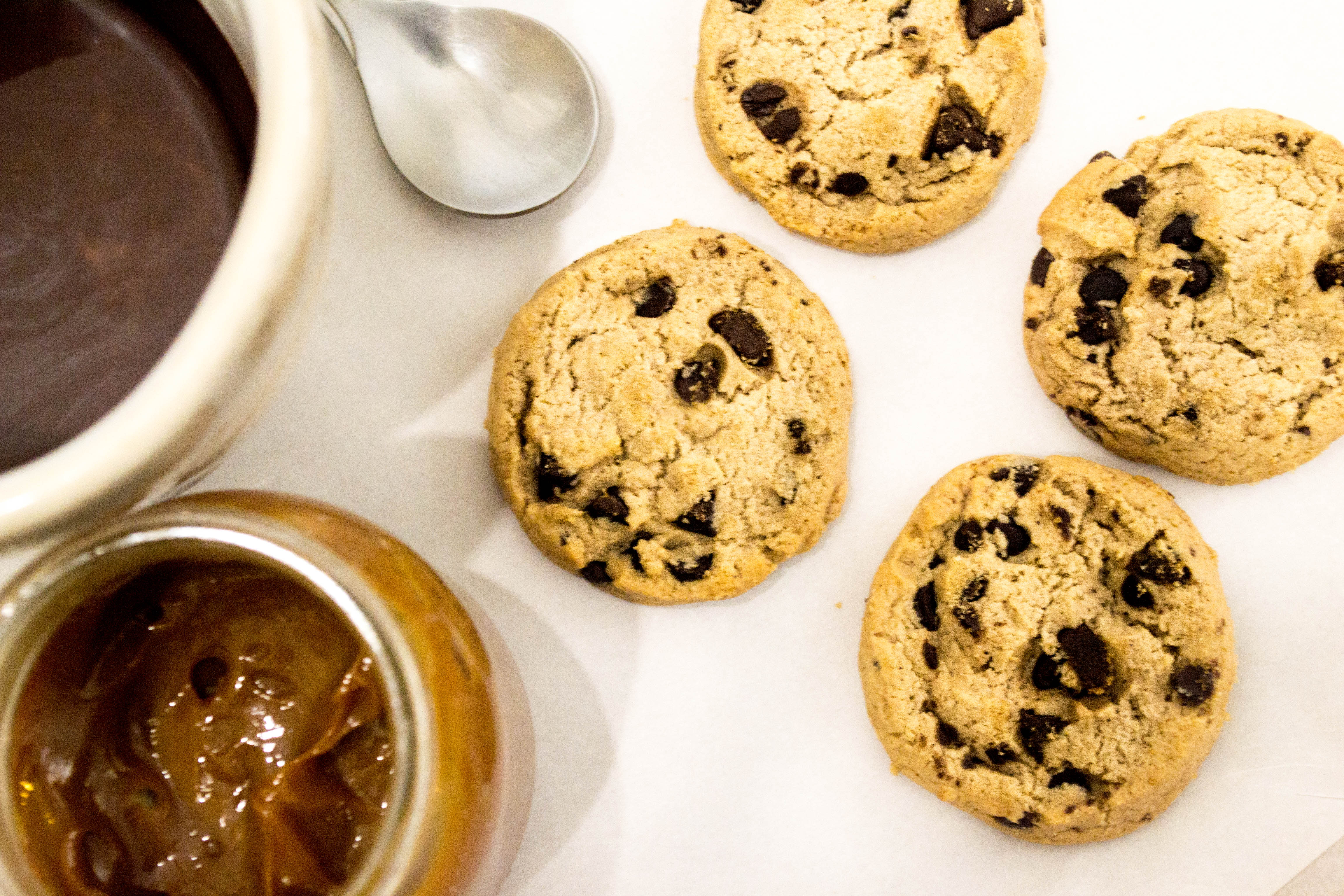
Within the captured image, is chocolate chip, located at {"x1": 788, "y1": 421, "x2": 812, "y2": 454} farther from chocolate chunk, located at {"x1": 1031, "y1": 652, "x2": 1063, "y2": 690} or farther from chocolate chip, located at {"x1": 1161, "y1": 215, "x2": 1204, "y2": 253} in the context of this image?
chocolate chip, located at {"x1": 1161, "y1": 215, "x2": 1204, "y2": 253}

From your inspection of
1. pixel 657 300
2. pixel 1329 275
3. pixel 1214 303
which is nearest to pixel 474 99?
pixel 657 300

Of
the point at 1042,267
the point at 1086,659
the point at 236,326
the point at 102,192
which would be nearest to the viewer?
the point at 236,326

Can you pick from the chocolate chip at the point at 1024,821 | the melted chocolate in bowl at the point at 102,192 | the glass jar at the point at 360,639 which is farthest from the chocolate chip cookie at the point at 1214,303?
the melted chocolate in bowl at the point at 102,192

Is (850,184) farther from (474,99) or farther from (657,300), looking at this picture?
(474,99)

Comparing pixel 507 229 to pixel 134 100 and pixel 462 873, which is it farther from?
pixel 462 873

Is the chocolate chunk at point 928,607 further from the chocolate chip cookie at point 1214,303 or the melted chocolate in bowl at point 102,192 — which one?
the melted chocolate in bowl at point 102,192

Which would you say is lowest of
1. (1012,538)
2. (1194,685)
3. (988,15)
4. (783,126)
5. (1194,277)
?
(1194,685)

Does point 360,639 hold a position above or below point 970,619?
above

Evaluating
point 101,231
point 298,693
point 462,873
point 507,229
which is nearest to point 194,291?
point 101,231
